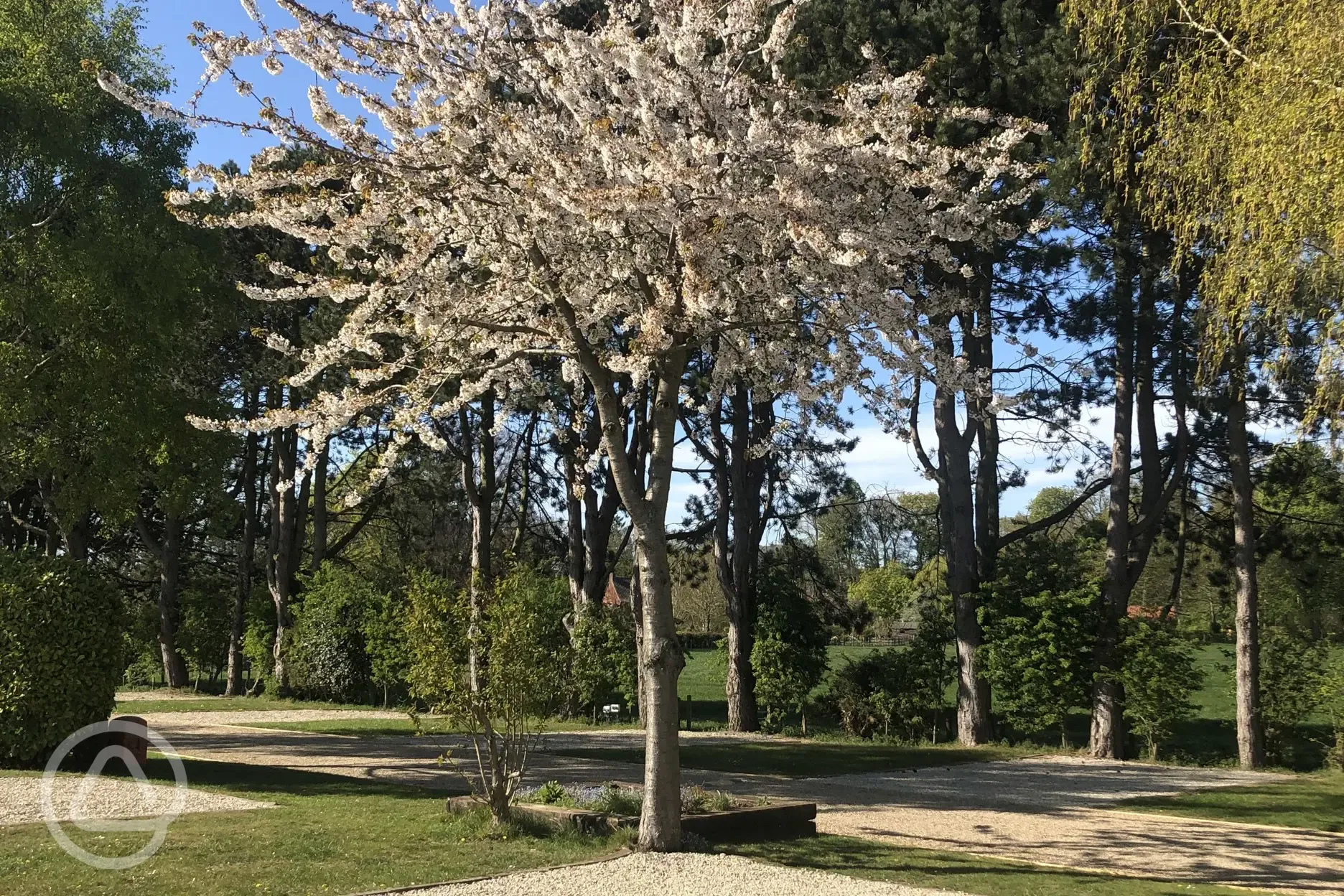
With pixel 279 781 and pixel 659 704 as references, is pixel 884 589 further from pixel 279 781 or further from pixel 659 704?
pixel 659 704

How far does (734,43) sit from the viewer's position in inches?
323

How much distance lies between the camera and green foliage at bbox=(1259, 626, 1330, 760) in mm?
14273

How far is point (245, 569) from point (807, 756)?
58.1 ft

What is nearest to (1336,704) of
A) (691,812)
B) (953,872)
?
(953,872)

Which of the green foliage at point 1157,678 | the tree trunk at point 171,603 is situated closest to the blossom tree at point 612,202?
the green foliage at point 1157,678

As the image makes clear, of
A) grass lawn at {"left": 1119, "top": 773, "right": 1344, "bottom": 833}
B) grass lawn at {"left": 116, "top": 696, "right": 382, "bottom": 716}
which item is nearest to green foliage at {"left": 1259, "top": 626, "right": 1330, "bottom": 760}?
grass lawn at {"left": 1119, "top": 773, "right": 1344, "bottom": 833}

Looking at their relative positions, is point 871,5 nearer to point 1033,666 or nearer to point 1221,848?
point 1033,666

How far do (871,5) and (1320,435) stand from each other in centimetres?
795

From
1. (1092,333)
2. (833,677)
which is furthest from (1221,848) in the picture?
(833,677)

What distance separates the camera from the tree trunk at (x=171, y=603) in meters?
25.8

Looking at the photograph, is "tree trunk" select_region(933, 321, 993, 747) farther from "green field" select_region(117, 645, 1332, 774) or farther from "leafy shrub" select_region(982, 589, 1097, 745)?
"green field" select_region(117, 645, 1332, 774)

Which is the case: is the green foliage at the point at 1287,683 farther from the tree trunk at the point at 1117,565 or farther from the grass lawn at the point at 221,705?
the grass lawn at the point at 221,705

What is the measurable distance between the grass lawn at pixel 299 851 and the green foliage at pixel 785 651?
9104 millimetres

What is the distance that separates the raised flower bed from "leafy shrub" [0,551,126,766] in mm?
4707
